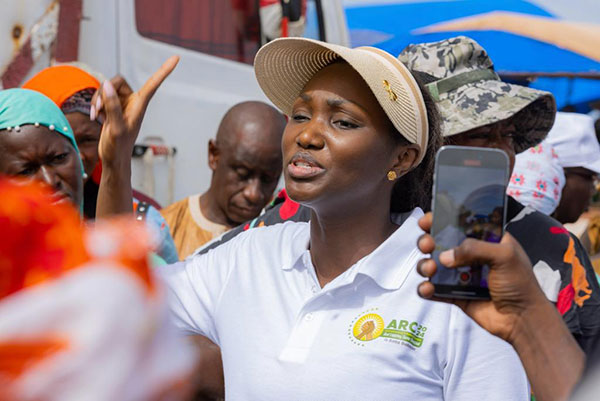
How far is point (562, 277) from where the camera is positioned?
2041 millimetres

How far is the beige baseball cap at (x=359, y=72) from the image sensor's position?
1.84 meters

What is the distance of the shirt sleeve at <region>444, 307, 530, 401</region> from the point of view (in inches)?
62.8

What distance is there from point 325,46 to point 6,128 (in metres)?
1.01

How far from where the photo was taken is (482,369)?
5.25 feet

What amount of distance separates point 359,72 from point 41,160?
40.5 inches

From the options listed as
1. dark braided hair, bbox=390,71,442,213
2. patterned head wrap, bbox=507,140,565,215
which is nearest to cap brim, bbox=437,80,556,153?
dark braided hair, bbox=390,71,442,213

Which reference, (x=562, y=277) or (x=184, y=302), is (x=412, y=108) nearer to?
(x=562, y=277)

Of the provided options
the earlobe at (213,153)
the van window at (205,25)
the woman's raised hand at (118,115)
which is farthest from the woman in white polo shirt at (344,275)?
the van window at (205,25)

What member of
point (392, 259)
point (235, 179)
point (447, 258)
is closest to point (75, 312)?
point (447, 258)

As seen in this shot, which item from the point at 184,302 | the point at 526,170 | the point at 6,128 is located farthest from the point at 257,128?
the point at 184,302

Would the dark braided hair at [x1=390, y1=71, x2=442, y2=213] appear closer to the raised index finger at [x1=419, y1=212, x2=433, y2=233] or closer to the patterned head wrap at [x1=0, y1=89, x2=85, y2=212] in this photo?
the raised index finger at [x1=419, y1=212, x2=433, y2=233]

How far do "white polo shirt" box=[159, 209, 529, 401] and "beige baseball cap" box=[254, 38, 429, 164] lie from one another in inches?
9.6

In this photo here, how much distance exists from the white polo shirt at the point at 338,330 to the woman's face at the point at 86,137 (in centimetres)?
118

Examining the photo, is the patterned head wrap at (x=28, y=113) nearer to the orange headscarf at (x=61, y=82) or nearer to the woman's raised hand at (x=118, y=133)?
the woman's raised hand at (x=118, y=133)
